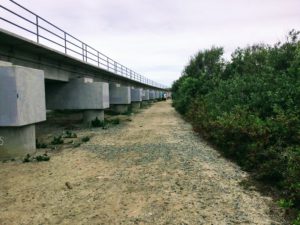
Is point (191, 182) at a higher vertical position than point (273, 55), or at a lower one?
lower

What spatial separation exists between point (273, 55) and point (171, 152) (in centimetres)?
933

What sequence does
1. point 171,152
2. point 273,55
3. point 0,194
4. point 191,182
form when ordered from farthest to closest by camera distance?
point 273,55 < point 171,152 < point 191,182 < point 0,194

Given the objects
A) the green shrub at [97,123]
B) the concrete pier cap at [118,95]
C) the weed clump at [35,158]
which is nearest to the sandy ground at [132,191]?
the weed clump at [35,158]

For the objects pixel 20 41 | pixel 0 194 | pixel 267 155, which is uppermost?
pixel 20 41

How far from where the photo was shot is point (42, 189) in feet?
25.3

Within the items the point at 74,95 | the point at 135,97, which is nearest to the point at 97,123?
the point at 74,95

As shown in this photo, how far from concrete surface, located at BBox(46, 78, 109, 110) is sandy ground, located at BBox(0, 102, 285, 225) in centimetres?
985

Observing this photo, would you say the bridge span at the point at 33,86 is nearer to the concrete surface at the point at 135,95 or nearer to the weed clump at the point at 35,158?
the weed clump at the point at 35,158

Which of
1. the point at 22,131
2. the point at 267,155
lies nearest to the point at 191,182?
the point at 267,155

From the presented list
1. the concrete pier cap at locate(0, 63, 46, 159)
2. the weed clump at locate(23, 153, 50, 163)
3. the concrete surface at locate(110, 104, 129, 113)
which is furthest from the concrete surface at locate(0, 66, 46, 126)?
the concrete surface at locate(110, 104, 129, 113)

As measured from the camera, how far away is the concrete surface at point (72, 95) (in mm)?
21141

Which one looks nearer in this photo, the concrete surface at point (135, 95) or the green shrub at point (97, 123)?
the green shrub at point (97, 123)

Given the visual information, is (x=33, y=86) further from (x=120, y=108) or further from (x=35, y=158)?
(x=120, y=108)

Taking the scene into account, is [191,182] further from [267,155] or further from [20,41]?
[20,41]
